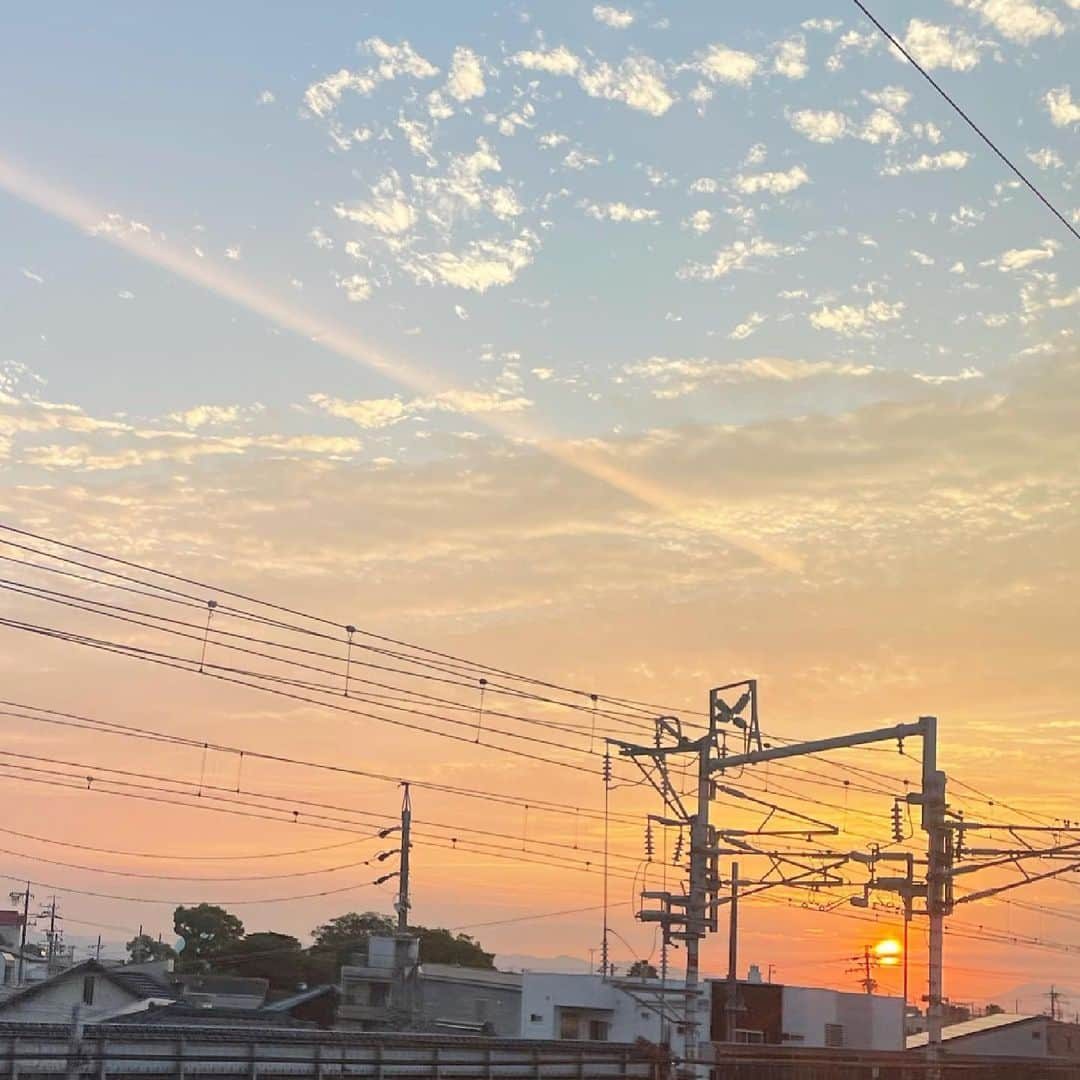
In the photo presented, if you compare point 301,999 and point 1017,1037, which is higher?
point 301,999

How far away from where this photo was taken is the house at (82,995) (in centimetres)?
6028

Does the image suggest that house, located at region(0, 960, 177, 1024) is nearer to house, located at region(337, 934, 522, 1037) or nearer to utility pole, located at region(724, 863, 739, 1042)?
house, located at region(337, 934, 522, 1037)

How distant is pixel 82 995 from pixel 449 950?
60310 millimetres

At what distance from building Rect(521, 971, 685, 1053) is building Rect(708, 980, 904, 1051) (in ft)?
12.6

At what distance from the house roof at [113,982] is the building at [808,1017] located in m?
26.8

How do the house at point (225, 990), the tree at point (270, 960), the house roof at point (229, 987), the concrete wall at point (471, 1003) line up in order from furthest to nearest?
the tree at point (270, 960) → the house roof at point (229, 987) → the house at point (225, 990) → the concrete wall at point (471, 1003)

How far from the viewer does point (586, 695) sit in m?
38.3

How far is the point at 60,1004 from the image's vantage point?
61656 mm

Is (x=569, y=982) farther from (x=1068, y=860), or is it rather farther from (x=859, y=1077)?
(x=1068, y=860)

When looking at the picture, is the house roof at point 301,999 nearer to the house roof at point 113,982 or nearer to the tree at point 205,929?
the house roof at point 113,982

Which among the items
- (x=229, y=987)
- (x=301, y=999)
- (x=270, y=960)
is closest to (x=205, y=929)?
(x=270, y=960)

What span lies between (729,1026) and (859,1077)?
961 centimetres

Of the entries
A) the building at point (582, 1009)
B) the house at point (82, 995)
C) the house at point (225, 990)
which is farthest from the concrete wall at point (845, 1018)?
the house at point (82, 995)

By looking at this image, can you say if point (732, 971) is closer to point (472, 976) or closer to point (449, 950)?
point (472, 976)
